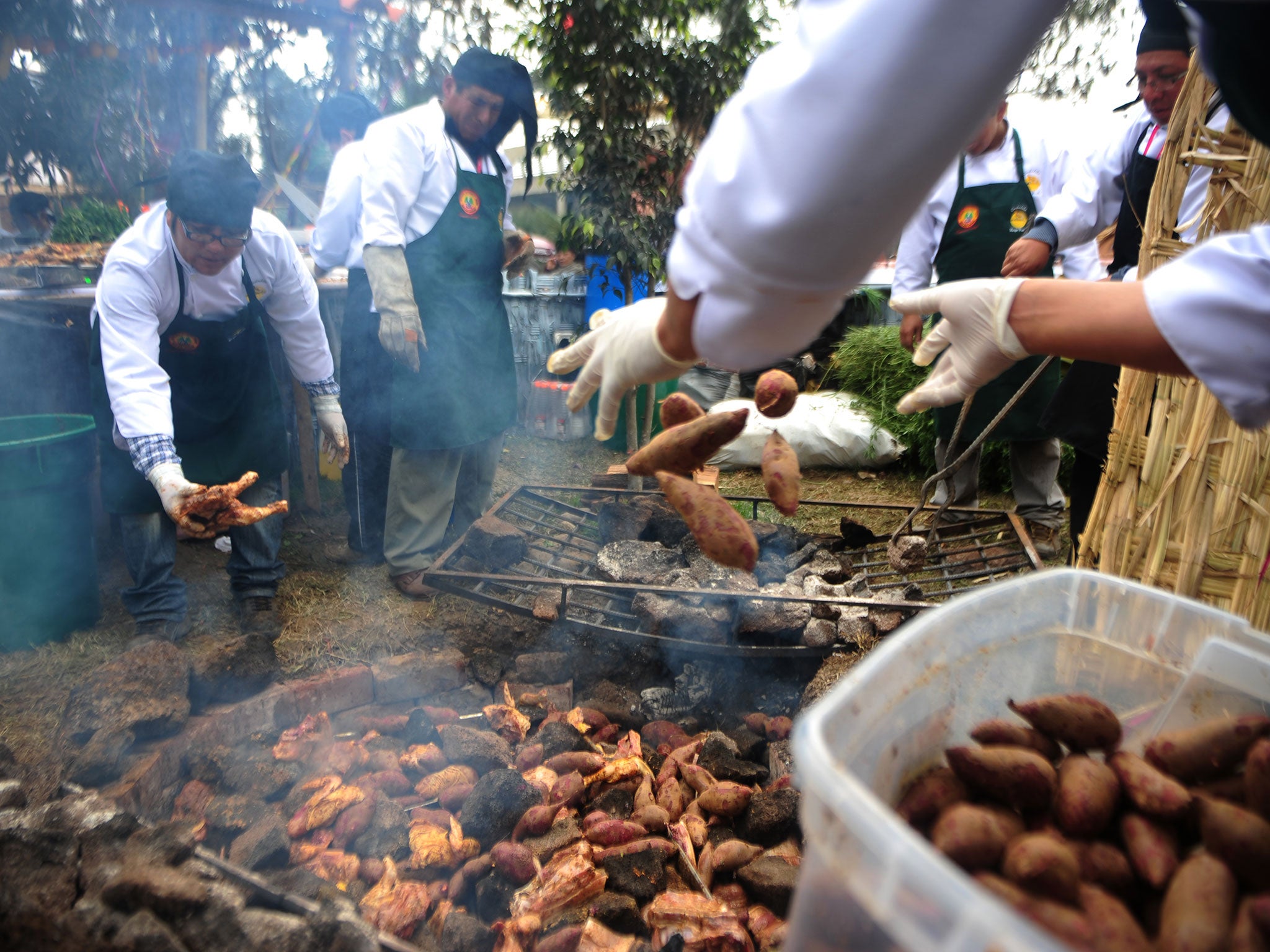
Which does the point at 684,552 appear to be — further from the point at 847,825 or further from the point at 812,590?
the point at 847,825

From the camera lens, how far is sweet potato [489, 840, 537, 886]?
2047 mm

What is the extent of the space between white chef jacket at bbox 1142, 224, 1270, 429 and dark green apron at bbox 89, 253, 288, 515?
3.44m

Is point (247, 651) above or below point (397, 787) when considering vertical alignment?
above

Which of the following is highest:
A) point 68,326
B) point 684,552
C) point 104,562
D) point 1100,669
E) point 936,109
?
point 936,109

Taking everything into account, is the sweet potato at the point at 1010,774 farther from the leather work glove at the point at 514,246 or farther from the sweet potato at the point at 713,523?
the leather work glove at the point at 514,246

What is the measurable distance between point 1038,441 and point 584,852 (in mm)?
3724

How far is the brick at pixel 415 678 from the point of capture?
115 inches

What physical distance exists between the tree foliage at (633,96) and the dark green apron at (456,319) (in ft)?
4.14

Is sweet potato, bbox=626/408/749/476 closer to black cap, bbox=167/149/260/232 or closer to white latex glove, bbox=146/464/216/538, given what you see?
white latex glove, bbox=146/464/216/538

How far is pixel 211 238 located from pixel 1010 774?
3.27 meters

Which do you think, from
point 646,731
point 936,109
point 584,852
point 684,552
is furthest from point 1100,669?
point 684,552

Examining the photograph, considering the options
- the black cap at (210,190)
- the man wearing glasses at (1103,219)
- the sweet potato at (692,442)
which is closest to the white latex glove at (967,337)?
the sweet potato at (692,442)

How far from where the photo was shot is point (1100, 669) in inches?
56.0

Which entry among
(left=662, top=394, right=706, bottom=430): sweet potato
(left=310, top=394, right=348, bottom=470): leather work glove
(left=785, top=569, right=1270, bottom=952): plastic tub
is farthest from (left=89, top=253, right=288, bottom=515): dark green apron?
(left=785, top=569, right=1270, bottom=952): plastic tub
